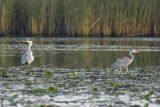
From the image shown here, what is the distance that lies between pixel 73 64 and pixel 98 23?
53.4ft

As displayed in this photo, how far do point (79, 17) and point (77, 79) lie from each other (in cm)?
2157

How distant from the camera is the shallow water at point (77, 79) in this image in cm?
1329

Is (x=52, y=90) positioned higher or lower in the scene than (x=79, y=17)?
lower

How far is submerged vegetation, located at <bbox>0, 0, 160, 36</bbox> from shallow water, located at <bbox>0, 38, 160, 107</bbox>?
785 cm

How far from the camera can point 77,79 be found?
17.0 m

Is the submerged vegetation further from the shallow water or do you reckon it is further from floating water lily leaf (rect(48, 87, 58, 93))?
floating water lily leaf (rect(48, 87, 58, 93))

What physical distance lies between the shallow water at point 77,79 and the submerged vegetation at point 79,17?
25.7 ft

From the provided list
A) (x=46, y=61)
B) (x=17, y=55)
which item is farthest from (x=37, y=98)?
(x=17, y=55)

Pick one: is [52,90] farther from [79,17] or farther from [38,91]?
[79,17]

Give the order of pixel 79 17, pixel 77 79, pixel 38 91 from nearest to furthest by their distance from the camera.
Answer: pixel 38 91, pixel 77 79, pixel 79 17

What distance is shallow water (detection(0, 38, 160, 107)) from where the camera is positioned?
43.6 ft

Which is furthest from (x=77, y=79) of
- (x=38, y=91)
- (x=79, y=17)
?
(x=79, y=17)

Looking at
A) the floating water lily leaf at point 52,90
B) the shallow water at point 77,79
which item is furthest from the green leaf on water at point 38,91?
the floating water lily leaf at point 52,90

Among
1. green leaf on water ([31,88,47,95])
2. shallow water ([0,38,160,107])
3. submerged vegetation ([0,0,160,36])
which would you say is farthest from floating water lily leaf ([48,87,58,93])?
submerged vegetation ([0,0,160,36])
